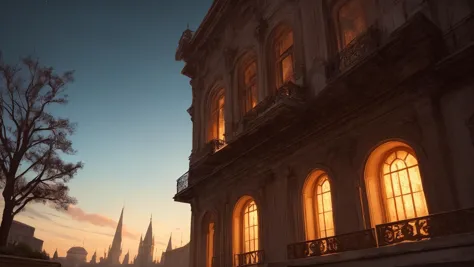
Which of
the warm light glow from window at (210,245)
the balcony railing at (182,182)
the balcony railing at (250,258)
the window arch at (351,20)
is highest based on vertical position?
the window arch at (351,20)

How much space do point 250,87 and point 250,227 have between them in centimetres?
593

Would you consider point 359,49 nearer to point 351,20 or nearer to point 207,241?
point 351,20

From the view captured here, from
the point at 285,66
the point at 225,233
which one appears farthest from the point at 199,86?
the point at 225,233

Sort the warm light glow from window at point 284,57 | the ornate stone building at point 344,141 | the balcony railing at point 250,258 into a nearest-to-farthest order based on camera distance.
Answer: the ornate stone building at point 344,141, the balcony railing at point 250,258, the warm light glow from window at point 284,57

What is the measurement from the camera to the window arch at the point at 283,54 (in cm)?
1422

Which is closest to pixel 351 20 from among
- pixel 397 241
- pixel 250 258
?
pixel 397 241

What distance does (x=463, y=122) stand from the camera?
25.4 ft

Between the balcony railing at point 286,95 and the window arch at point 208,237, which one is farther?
the window arch at point 208,237

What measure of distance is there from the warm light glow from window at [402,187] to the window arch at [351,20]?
3.90m

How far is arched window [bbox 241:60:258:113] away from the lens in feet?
52.9

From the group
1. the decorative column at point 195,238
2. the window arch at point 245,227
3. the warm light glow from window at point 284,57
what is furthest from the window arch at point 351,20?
the decorative column at point 195,238

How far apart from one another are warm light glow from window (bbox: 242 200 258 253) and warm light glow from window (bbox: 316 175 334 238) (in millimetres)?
3286

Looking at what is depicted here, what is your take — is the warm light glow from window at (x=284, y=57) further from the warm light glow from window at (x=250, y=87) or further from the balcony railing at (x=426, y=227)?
the balcony railing at (x=426, y=227)

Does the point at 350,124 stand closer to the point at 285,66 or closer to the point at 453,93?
the point at 453,93
